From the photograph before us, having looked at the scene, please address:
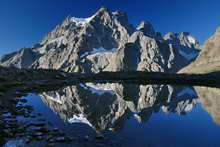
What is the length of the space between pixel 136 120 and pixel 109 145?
34.0ft

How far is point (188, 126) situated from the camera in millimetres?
24062

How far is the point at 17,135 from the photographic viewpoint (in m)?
17.7

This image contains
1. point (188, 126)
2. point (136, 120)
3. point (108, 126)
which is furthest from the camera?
point (136, 120)

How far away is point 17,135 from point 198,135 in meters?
16.0

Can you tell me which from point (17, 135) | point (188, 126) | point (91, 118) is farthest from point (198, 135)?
point (17, 135)

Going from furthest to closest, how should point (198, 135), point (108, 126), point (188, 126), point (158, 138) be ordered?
point (188, 126) → point (108, 126) → point (198, 135) → point (158, 138)

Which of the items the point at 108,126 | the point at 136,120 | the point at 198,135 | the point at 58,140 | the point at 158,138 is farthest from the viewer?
the point at 136,120

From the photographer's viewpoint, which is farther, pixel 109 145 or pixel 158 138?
pixel 158 138

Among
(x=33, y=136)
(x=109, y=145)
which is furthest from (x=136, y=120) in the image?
(x=33, y=136)

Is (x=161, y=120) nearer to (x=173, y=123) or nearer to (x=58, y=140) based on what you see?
(x=173, y=123)

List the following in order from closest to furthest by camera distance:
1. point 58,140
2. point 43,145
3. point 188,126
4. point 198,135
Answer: point 43,145
point 58,140
point 198,135
point 188,126

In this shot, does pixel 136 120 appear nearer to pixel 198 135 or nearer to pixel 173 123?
pixel 173 123

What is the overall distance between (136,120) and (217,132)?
881cm

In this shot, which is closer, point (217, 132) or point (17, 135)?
point (17, 135)
